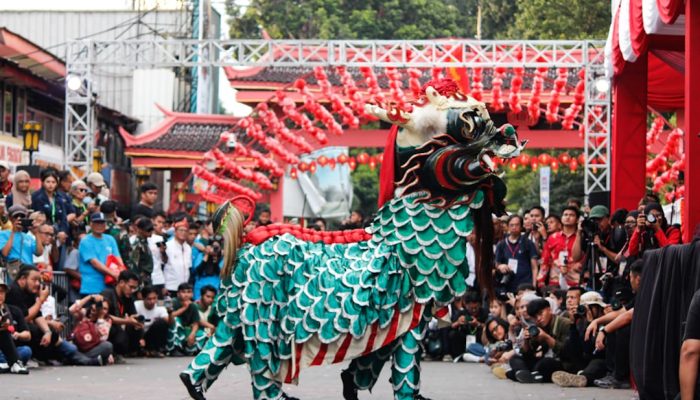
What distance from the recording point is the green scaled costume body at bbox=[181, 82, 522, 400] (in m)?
9.18

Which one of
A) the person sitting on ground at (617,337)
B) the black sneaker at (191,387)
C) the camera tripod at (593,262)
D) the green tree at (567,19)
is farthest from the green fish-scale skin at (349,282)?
the green tree at (567,19)

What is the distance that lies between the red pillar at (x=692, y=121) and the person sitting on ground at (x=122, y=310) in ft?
22.6

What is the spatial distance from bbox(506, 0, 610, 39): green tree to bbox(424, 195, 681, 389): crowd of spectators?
72.1 ft

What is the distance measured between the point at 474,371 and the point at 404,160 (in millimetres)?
5685

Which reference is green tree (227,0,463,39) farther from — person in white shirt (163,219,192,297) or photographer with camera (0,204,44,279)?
photographer with camera (0,204,44,279)

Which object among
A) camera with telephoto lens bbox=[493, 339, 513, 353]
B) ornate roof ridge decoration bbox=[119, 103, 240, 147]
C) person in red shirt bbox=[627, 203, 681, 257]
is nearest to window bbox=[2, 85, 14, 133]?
ornate roof ridge decoration bbox=[119, 103, 240, 147]

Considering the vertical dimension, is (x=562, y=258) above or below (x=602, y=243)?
below

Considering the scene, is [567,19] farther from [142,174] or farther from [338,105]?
[142,174]

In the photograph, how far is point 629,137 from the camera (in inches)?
621

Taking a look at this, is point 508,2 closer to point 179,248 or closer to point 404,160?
point 179,248

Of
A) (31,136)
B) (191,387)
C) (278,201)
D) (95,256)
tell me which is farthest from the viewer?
(278,201)

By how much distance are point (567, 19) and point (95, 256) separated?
26278 millimetres

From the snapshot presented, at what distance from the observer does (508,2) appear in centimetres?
5191

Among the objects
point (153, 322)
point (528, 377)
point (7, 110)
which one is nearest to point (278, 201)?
point (7, 110)
